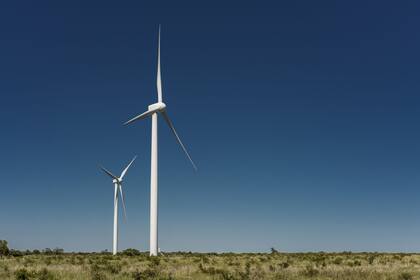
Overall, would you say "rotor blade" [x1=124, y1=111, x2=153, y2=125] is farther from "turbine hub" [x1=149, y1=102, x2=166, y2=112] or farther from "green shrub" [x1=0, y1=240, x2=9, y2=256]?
"green shrub" [x1=0, y1=240, x2=9, y2=256]

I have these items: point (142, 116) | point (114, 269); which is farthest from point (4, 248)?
point (114, 269)

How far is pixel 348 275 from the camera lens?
2481cm

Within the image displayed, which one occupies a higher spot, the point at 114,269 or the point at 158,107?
the point at 158,107

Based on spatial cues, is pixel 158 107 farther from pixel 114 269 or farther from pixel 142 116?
pixel 114 269

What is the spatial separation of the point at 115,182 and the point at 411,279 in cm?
6556

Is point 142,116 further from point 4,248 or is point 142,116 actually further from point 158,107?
point 4,248

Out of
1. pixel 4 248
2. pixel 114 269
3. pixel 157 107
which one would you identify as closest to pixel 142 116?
pixel 157 107

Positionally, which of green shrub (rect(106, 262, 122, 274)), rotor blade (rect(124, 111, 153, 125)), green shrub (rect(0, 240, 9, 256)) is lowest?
green shrub (rect(106, 262, 122, 274))

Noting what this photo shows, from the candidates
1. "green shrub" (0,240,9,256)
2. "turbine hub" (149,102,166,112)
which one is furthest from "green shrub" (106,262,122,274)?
"green shrub" (0,240,9,256)

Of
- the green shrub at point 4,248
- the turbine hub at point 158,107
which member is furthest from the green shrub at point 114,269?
the green shrub at point 4,248

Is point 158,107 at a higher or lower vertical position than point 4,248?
higher

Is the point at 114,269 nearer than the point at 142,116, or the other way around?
the point at 114,269

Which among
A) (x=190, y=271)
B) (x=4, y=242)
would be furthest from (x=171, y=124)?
(x=190, y=271)

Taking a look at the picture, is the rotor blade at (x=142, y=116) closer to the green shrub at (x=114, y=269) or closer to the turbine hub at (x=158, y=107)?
the turbine hub at (x=158, y=107)
